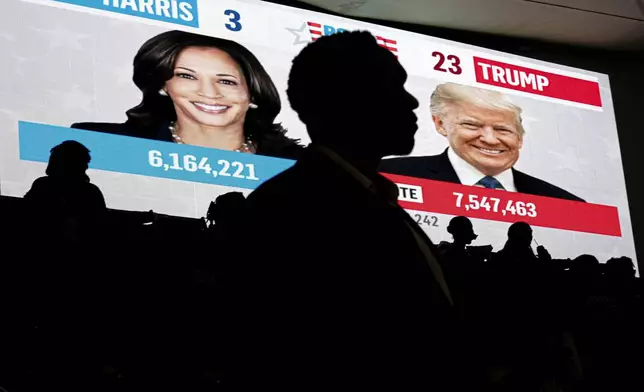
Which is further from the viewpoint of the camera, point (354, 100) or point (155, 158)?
point (155, 158)

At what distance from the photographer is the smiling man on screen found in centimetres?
512

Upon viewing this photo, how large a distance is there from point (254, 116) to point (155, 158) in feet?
1.77

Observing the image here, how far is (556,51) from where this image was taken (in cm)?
609

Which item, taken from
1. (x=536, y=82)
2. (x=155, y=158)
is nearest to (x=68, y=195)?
(x=155, y=158)

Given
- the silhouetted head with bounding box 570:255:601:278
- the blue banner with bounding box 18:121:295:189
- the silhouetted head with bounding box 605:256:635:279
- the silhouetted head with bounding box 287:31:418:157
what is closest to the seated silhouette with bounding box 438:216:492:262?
the silhouetted head with bounding box 570:255:601:278

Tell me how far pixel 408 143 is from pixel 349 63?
0.13 m

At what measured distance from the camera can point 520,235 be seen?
430 cm

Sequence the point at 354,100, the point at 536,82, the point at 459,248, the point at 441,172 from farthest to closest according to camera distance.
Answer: the point at 536,82 < the point at 441,172 < the point at 459,248 < the point at 354,100

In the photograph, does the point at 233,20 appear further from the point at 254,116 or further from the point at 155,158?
the point at 155,158

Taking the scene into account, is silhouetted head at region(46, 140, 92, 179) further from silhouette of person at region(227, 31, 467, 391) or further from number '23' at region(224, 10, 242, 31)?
silhouette of person at region(227, 31, 467, 391)

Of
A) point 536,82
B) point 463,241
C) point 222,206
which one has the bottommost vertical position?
point 463,241

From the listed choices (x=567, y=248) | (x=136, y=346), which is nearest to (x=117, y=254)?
(x=136, y=346)

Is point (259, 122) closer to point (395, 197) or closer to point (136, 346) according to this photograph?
point (136, 346)

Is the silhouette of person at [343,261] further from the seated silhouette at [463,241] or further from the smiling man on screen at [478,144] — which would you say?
the smiling man on screen at [478,144]
